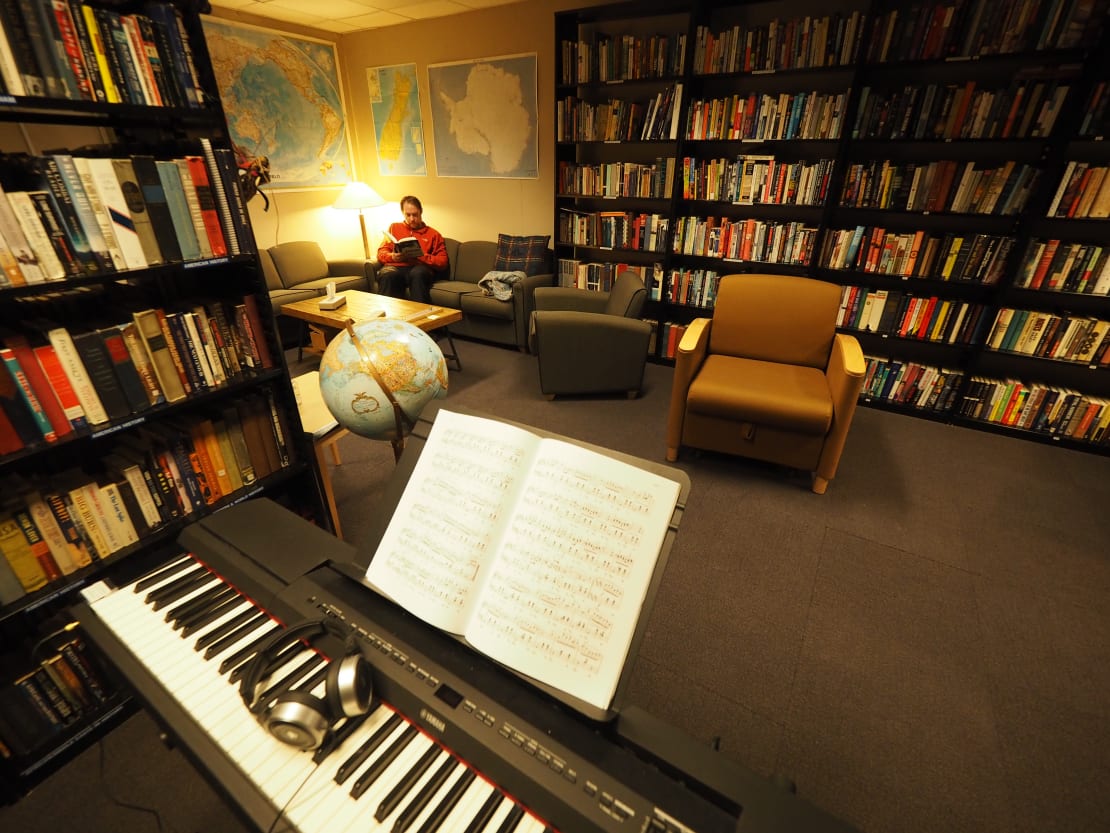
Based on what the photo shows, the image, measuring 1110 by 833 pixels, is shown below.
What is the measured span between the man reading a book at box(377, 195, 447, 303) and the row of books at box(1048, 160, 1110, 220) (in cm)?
401

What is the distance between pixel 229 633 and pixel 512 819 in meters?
0.56

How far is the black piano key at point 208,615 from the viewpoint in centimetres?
86

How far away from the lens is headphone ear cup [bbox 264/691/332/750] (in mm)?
642

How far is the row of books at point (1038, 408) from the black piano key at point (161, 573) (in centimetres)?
368

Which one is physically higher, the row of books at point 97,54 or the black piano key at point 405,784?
the row of books at point 97,54

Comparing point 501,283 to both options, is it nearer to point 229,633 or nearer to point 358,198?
point 358,198

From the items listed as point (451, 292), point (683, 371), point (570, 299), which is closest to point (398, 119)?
point (451, 292)

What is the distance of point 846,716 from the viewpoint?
1.45 metres

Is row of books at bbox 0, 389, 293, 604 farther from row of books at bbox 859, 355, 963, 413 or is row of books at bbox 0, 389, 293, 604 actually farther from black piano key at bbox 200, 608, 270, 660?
row of books at bbox 859, 355, 963, 413

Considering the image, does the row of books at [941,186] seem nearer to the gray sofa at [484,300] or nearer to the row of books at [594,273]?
the row of books at [594,273]

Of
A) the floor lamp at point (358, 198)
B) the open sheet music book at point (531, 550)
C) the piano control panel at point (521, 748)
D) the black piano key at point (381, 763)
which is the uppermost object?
the floor lamp at point (358, 198)

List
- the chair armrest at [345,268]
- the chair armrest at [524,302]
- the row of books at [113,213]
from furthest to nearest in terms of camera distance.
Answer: the chair armrest at [345,268] < the chair armrest at [524,302] < the row of books at [113,213]

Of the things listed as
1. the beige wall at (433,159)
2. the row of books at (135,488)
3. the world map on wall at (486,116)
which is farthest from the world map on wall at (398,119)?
the row of books at (135,488)

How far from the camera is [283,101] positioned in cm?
446
